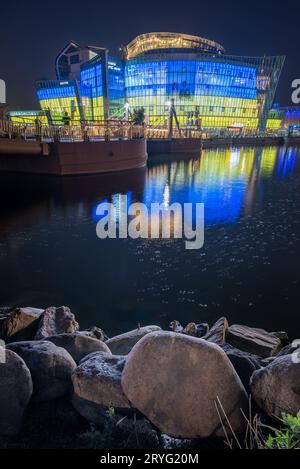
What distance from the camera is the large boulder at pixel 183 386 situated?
414 centimetres

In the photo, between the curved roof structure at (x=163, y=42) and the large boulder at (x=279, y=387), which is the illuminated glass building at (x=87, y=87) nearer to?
the curved roof structure at (x=163, y=42)

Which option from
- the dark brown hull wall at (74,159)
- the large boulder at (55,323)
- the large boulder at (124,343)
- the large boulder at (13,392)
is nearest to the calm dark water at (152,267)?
the large boulder at (55,323)

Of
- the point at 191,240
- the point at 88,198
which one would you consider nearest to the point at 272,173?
the point at 88,198

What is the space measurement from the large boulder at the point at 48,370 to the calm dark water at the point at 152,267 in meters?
3.53

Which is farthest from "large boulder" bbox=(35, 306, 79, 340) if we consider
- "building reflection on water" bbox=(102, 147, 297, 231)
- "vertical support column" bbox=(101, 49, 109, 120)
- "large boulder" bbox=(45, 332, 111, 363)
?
"vertical support column" bbox=(101, 49, 109, 120)

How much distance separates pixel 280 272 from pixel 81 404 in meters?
10.6

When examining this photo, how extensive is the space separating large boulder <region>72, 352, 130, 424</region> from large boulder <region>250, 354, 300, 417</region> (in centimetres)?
206

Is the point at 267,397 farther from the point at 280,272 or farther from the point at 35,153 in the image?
the point at 35,153

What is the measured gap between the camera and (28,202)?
79.7ft

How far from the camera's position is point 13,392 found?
433cm

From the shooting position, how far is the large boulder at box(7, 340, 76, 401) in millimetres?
4719

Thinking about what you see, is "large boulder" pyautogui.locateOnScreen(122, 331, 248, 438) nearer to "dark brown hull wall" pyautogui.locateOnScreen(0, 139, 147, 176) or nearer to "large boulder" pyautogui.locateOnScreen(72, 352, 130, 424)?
"large boulder" pyautogui.locateOnScreen(72, 352, 130, 424)

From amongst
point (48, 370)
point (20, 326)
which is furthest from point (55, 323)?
point (48, 370)

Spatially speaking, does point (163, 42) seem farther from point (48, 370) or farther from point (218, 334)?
point (48, 370)
